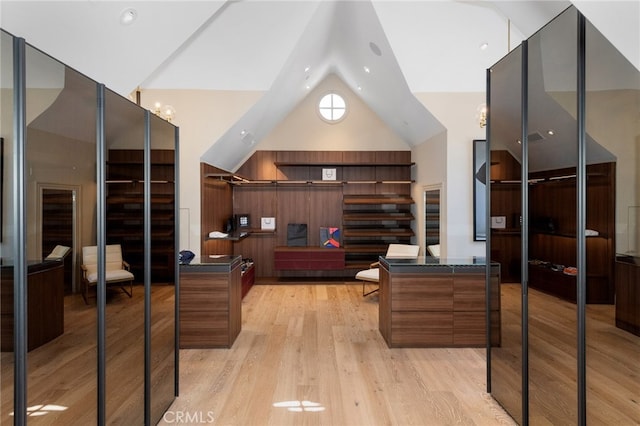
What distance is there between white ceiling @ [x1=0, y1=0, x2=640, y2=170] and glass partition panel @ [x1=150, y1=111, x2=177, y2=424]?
1026mm

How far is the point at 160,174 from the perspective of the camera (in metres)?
2.62

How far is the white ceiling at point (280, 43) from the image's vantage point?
9.12 feet

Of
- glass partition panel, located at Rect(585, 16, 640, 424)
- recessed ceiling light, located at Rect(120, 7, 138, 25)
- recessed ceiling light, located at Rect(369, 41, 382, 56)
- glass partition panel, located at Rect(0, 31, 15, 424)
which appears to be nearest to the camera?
glass partition panel, located at Rect(0, 31, 15, 424)

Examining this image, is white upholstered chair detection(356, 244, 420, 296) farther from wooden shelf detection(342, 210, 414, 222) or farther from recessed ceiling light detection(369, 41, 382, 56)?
recessed ceiling light detection(369, 41, 382, 56)

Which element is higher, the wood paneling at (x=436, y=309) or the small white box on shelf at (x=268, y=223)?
the small white box on shelf at (x=268, y=223)

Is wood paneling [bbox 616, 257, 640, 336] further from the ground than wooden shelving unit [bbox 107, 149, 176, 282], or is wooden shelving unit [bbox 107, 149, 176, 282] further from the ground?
wooden shelving unit [bbox 107, 149, 176, 282]

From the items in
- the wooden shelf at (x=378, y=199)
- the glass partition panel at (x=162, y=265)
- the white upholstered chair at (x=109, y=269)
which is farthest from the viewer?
the wooden shelf at (x=378, y=199)

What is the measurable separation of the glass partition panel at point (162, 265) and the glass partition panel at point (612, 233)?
2562mm

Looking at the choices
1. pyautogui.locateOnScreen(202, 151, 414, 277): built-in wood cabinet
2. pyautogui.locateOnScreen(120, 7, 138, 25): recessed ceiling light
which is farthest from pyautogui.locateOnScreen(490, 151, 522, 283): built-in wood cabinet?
pyautogui.locateOnScreen(202, 151, 414, 277): built-in wood cabinet

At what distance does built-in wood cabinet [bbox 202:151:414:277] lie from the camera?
25.1ft

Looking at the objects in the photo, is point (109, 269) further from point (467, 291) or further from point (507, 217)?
point (467, 291)

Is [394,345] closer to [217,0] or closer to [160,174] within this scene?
[160,174]

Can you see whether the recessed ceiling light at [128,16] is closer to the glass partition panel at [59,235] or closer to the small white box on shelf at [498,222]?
the glass partition panel at [59,235]

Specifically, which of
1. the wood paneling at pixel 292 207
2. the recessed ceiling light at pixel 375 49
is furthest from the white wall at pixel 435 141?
the wood paneling at pixel 292 207
